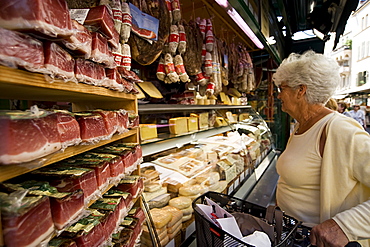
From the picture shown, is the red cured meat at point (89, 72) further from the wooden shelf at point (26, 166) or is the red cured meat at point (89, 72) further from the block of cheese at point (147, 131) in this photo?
the block of cheese at point (147, 131)

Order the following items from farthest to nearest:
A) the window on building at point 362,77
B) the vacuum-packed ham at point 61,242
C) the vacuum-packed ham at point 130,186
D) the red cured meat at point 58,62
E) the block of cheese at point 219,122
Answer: the window on building at point 362,77
the block of cheese at point 219,122
the vacuum-packed ham at point 130,186
the vacuum-packed ham at point 61,242
the red cured meat at point 58,62

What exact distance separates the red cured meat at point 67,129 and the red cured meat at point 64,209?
189 millimetres

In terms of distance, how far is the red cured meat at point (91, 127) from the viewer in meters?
0.88

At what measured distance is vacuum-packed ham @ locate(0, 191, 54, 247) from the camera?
54cm

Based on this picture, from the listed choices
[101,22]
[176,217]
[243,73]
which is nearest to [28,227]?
[101,22]

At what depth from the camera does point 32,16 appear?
0.57 meters

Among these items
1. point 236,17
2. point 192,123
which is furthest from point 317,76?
point 192,123

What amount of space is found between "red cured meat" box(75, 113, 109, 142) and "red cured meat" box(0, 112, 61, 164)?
0.18m

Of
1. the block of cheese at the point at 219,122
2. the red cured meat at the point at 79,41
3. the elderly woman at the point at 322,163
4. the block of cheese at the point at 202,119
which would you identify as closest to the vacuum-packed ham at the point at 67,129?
the red cured meat at the point at 79,41

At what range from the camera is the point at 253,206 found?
143 cm

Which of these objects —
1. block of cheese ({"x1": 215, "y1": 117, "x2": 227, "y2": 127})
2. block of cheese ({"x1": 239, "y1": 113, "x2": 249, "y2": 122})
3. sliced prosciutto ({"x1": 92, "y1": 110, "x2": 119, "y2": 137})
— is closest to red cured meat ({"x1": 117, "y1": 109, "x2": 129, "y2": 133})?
sliced prosciutto ({"x1": 92, "y1": 110, "x2": 119, "y2": 137})

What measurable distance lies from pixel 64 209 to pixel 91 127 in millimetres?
356

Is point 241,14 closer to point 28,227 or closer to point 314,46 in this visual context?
point 28,227

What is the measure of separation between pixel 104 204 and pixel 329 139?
4.99ft
